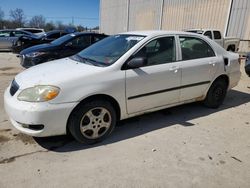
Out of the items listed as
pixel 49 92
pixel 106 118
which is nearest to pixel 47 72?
pixel 49 92

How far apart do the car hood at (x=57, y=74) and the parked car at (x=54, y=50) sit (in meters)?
3.98

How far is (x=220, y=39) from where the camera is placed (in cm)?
1245

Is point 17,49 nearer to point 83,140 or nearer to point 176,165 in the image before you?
point 83,140

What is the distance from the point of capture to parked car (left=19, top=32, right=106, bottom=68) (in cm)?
710

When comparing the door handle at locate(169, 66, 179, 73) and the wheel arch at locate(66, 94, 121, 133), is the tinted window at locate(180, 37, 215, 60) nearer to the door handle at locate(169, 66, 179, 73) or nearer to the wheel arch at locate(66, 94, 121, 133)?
the door handle at locate(169, 66, 179, 73)

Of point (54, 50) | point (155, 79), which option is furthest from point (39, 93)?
point (54, 50)

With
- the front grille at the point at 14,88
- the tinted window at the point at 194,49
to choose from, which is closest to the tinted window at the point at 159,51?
the tinted window at the point at 194,49

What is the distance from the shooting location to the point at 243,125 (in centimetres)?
404

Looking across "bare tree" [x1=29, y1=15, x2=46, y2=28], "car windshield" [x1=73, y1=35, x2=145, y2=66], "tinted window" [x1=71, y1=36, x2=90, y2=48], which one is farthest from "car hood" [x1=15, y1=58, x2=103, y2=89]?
"bare tree" [x1=29, y1=15, x2=46, y2=28]

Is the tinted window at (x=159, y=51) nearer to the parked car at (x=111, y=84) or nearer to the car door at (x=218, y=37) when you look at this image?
the parked car at (x=111, y=84)

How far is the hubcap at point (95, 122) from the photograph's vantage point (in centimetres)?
310

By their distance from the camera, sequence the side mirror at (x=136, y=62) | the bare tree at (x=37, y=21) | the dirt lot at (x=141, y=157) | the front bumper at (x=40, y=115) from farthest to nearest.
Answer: the bare tree at (x=37, y=21) → the side mirror at (x=136, y=62) → the front bumper at (x=40, y=115) → the dirt lot at (x=141, y=157)

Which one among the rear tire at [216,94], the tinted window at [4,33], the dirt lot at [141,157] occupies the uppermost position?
the tinted window at [4,33]

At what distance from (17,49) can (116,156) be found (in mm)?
10476
